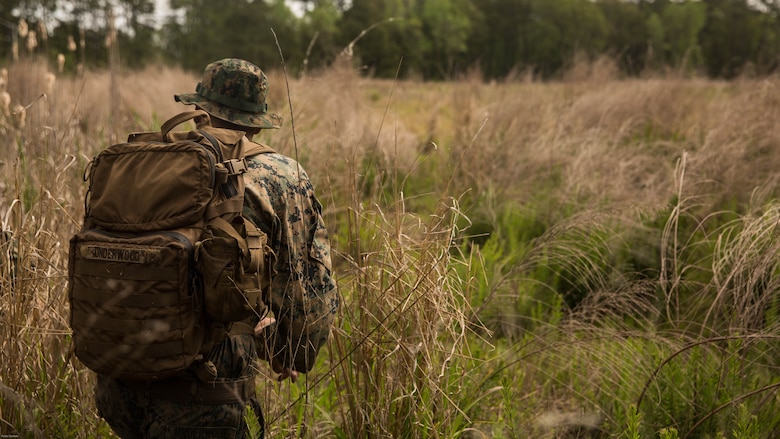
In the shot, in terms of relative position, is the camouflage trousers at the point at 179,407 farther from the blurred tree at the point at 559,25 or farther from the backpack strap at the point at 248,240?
the blurred tree at the point at 559,25

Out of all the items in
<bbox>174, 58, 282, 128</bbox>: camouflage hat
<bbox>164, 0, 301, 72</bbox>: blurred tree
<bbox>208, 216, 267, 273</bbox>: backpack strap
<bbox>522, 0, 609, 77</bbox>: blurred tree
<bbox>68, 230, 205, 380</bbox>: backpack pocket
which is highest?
<bbox>522, 0, 609, 77</bbox>: blurred tree

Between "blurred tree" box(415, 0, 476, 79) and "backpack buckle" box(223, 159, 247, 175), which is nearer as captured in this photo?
"backpack buckle" box(223, 159, 247, 175)

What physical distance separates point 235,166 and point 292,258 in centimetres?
34

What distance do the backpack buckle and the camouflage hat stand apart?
1.00 feet

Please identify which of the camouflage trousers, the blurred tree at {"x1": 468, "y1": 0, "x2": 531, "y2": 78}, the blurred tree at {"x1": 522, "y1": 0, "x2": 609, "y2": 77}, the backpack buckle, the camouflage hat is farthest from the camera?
the blurred tree at {"x1": 468, "y1": 0, "x2": 531, "y2": 78}

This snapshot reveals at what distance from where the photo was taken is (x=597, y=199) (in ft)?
14.3

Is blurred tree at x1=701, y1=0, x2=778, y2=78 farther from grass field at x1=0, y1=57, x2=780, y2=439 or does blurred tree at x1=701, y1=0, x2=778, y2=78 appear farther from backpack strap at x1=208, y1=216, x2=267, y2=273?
backpack strap at x1=208, y1=216, x2=267, y2=273

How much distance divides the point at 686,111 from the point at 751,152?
309 centimetres

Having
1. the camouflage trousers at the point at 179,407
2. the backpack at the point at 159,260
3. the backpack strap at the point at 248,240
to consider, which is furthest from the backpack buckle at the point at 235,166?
the camouflage trousers at the point at 179,407

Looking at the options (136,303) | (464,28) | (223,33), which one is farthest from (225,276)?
(464,28)

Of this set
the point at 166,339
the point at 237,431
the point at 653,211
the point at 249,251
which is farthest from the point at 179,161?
the point at 653,211

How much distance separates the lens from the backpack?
1.61 metres

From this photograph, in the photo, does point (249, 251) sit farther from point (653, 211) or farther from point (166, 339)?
point (653, 211)

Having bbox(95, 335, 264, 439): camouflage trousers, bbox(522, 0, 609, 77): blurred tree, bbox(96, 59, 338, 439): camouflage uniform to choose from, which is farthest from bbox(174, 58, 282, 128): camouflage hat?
bbox(522, 0, 609, 77): blurred tree
